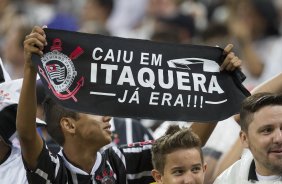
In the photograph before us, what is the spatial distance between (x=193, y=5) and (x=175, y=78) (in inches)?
274

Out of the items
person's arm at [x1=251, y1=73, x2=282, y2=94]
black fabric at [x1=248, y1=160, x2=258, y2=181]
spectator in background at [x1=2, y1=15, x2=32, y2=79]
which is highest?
spectator in background at [x1=2, y1=15, x2=32, y2=79]

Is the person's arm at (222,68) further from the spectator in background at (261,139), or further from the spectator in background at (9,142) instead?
the spectator in background at (9,142)

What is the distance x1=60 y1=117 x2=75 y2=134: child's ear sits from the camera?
6617mm

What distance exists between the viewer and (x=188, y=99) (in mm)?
6371

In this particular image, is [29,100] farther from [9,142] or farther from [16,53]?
[16,53]

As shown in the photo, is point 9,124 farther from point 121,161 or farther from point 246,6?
point 246,6

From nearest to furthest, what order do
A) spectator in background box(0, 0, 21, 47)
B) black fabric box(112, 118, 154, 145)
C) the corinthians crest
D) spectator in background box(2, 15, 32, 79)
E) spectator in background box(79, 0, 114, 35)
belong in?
the corinthians crest → black fabric box(112, 118, 154, 145) → spectator in background box(2, 15, 32, 79) → spectator in background box(79, 0, 114, 35) → spectator in background box(0, 0, 21, 47)

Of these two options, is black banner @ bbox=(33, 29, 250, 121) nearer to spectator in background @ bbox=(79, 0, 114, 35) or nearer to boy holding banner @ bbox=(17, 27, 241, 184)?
boy holding banner @ bbox=(17, 27, 241, 184)

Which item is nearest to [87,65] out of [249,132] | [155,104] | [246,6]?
[155,104]

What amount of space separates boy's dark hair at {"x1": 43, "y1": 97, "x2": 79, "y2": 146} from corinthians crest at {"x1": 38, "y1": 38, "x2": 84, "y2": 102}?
20.6 inches

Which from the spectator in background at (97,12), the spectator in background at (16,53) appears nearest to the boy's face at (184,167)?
the spectator in background at (16,53)

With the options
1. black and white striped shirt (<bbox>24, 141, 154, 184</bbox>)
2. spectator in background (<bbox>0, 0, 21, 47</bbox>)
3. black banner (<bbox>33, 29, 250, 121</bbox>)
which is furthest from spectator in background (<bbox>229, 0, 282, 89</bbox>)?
black banner (<bbox>33, 29, 250, 121</bbox>)

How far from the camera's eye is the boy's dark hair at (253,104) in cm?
605

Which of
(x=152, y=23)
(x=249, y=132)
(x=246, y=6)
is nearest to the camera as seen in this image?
(x=249, y=132)
